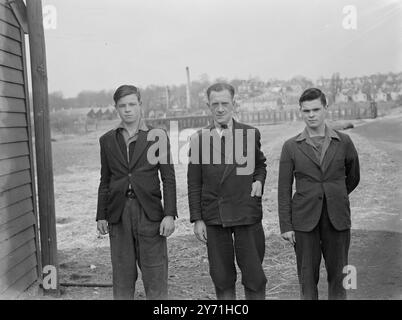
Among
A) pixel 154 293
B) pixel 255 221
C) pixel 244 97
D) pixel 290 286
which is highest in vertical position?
pixel 244 97

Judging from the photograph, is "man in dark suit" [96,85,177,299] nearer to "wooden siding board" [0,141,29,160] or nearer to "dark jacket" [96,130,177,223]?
"dark jacket" [96,130,177,223]

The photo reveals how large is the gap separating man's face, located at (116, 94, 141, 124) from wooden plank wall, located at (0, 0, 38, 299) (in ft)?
3.52

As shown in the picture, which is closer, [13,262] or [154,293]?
[154,293]

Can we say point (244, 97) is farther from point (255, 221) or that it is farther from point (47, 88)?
point (47, 88)

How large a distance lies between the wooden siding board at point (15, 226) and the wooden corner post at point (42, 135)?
144 mm

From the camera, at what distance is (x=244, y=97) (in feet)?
13.5

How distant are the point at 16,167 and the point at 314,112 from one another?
2363 millimetres

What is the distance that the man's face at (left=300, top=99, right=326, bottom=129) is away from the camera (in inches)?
122

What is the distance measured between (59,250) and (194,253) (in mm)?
1405

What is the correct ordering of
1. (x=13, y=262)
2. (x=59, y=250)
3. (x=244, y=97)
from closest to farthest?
(x=13, y=262) → (x=244, y=97) → (x=59, y=250)

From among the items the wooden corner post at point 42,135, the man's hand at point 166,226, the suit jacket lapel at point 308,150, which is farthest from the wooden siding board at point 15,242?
the suit jacket lapel at point 308,150

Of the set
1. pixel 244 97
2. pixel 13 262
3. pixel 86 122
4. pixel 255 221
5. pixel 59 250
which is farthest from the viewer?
pixel 59 250

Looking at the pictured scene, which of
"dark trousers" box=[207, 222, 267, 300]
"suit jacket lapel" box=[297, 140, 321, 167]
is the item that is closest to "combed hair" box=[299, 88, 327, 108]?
"suit jacket lapel" box=[297, 140, 321, 167]
